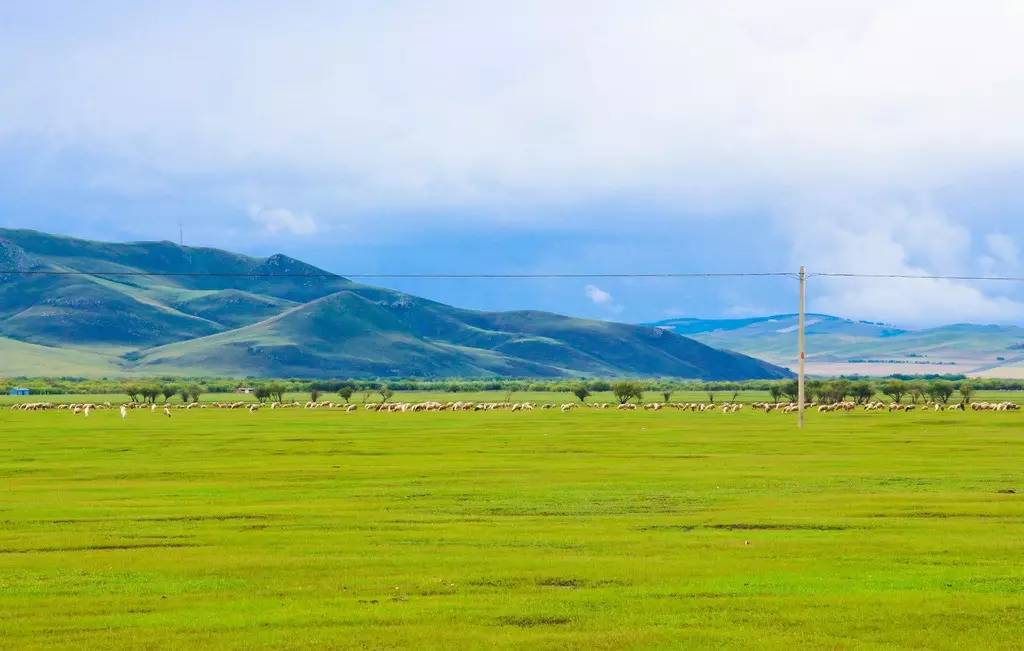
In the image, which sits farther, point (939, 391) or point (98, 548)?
point (939, 391)

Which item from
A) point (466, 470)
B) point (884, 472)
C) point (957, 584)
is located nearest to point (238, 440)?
point (466, 470)

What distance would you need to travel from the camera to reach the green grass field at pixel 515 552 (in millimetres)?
16062

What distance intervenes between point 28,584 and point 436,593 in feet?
19.5

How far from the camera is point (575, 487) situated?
35469 millimetres

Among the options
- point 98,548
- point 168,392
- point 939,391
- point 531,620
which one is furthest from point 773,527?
point 168,392

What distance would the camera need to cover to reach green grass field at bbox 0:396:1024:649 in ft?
52.7

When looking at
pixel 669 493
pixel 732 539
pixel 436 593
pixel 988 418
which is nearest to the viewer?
pixel 436 593

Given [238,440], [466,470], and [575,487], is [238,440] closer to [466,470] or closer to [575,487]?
[466,470]

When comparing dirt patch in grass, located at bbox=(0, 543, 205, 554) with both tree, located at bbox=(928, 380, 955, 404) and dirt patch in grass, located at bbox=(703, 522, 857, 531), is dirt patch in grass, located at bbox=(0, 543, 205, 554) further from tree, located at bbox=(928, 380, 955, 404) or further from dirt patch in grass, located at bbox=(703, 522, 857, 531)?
tree, located at bbox=(928, 380, 955, 404)

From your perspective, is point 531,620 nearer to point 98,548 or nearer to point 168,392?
point 98,548

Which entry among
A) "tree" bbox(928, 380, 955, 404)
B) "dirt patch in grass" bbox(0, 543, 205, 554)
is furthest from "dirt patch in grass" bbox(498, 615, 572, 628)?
"tree" bbox(928, 380, 955, 404)

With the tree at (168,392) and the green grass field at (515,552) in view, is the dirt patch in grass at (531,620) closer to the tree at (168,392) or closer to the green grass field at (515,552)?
the green grass field at (515,552)

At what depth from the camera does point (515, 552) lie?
22.3m

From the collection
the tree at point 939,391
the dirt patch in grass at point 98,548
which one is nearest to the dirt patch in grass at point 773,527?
the dirt patch in grass at point 98,548
